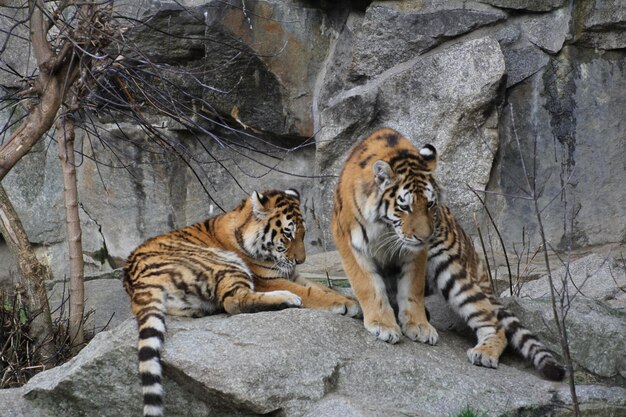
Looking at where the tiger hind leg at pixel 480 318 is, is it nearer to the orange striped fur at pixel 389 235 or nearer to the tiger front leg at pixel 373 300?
the orange striped fur at pixel 389 235

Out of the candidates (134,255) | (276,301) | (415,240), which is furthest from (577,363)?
(134,255)

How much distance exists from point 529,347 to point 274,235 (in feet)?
6.38

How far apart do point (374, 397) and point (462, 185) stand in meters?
4.39

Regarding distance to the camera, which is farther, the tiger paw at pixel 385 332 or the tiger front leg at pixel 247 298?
the tiger front leg at pixel 247 298

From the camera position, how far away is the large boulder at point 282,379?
5555 millimetres

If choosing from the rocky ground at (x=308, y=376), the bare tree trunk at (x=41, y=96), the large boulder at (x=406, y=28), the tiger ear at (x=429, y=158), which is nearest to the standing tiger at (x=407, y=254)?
the tiger ear at (x=429, y=158)

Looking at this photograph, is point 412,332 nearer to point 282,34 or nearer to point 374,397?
point 374,397

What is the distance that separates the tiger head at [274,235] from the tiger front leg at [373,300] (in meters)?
0.78

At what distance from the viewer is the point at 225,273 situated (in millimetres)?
6629

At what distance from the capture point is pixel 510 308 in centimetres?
680

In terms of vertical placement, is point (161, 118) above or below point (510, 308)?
above

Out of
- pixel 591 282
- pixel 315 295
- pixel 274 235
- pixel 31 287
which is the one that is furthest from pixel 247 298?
pixel 591 282

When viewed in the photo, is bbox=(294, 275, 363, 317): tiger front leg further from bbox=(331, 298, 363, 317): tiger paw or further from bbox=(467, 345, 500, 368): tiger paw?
bbox=(467, 345, 500, 368): tiger paw

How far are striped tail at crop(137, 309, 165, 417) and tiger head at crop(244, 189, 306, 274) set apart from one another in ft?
4.24
